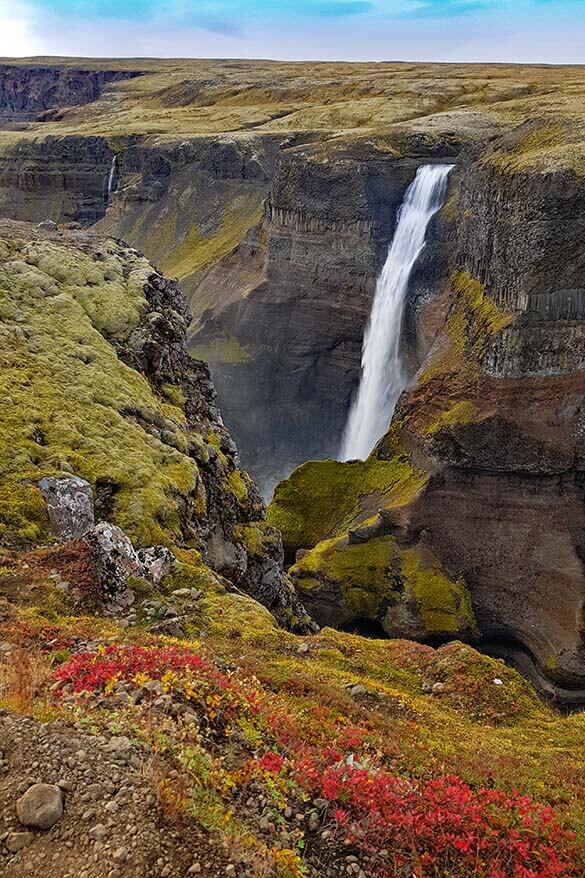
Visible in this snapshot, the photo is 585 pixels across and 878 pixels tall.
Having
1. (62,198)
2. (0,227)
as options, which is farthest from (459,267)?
(62,198)

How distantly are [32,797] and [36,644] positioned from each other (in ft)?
14.9

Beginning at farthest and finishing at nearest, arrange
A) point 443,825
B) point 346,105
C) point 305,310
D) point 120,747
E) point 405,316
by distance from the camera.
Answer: point 346,105, point 305,310, point 405,316, point 443,825, point 120,747

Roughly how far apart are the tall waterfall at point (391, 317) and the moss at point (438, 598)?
1553cm

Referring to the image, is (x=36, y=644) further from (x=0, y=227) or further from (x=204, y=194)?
(x=204, y=194)

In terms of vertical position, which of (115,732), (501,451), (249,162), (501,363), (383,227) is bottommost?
(501,451)

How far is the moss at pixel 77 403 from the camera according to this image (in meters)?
16.3

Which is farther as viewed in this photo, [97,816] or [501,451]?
[501,451]

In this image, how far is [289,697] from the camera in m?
10.2

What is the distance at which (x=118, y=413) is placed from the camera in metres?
20.0

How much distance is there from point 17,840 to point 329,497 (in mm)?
37772

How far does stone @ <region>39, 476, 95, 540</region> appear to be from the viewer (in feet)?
49.0

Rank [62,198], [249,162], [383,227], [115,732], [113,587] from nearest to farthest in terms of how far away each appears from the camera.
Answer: [115,732], [113,587], [383,227], [249,162], [62,198]

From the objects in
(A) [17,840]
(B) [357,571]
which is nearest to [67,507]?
(A) [17,840]

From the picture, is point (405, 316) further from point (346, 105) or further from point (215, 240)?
point (346, 105)
